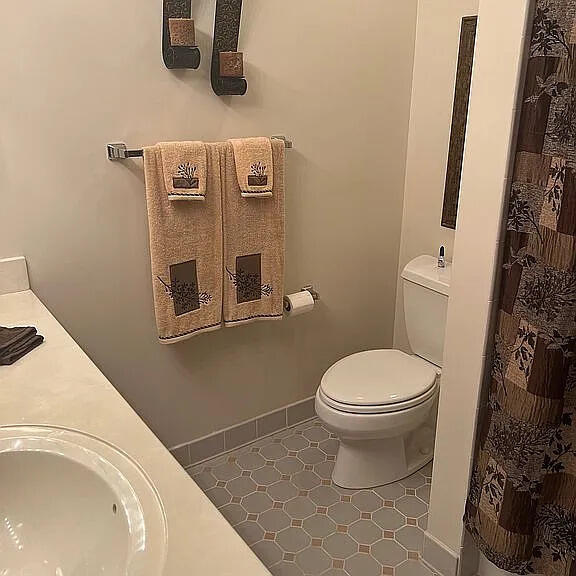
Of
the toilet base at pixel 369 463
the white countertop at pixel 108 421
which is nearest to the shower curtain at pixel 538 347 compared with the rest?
the toilet base at pixel 369 463

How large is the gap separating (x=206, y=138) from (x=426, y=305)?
1.01m

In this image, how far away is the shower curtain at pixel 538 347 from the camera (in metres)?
1.39

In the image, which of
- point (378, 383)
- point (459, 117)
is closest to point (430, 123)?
point (459, 117)

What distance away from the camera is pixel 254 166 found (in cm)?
220

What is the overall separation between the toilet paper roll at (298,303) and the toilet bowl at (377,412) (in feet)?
0.83

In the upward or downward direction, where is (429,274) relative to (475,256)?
downward

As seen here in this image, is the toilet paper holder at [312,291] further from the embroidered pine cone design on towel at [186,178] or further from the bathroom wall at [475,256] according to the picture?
the bathroom wall at [475,256]

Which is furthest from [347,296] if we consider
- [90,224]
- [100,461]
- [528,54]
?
[100,461]

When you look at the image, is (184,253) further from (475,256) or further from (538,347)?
(538,347)

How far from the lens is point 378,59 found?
101 inches

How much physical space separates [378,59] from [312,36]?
33cm

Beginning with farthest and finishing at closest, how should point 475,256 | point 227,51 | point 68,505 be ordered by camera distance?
point 227,51 < point 475,256 < point 68,505

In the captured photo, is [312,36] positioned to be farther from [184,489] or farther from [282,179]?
[184,489]

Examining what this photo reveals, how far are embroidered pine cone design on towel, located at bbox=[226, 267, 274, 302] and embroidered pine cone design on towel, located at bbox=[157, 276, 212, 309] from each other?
0.12 metres
